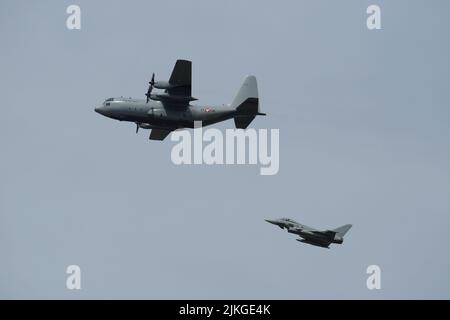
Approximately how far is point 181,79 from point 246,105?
6799 millimetres

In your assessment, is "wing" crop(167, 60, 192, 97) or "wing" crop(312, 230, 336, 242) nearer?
"wing" crop(167, 60, 192, 97)

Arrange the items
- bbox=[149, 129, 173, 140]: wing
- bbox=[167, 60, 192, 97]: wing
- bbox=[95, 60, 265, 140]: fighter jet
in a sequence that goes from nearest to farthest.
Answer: bbox=[167, 60, 192, 97]: wing → bbox=[95, 60, 265, 140]: fighter jet → bbox=[149, 129, 173, 140]: wing

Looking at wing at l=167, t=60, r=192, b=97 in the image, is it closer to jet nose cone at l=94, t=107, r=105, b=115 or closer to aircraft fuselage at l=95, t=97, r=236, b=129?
aircraft fuselage at l=95, t=97, r=236, b=129

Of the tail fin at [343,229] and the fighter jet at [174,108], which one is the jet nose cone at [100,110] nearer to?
the fighter jet at [174,108]

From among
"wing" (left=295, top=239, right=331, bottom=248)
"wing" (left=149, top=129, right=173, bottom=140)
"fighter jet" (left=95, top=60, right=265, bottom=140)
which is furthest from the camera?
"wing" (left=295, top=239, right=331, bottom=248)

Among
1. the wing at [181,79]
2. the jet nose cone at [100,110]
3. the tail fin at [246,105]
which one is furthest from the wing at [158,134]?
the tail fin at [246,105]

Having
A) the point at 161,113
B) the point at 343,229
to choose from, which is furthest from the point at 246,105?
the point at 343,229

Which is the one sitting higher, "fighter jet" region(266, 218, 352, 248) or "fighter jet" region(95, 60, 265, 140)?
"fighter jet" region(95, 60, 265, 140)

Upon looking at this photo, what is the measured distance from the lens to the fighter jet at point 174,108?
7881 cm

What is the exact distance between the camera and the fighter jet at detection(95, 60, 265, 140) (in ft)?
259

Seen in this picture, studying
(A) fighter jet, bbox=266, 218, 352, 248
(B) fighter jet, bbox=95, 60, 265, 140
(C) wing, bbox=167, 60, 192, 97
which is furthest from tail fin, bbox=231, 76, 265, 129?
(A) fighter jet, bbox=266, 218, 352, 248
